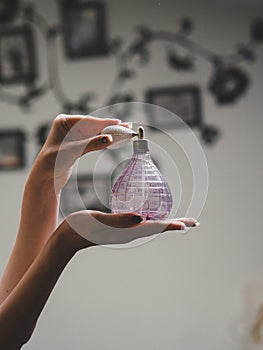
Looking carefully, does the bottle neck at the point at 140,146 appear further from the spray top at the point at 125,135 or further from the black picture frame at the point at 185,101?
the black picture frame at the point at 185,101

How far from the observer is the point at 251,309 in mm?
1569

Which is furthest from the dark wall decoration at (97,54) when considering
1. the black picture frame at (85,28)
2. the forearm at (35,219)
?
the forearm at (35,219)

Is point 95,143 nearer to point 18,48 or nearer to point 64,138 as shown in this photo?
point 64,138

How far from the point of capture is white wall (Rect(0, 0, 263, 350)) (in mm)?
1595

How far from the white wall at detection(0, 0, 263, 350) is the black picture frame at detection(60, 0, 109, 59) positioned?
0.12ft

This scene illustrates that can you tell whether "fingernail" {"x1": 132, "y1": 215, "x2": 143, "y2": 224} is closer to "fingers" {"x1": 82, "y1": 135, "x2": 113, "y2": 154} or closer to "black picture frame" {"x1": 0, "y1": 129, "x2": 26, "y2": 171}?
"fingers" {"x1": 82, "y1": 135, "x2": 113, "y2": 154}

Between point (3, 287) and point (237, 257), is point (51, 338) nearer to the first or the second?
point (237, 257)

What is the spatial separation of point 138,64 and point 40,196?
106 centimetres

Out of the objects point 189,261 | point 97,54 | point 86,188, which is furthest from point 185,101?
point 86,188

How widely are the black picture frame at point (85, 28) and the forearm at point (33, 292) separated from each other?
46.1 inches

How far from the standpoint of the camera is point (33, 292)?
555 mm

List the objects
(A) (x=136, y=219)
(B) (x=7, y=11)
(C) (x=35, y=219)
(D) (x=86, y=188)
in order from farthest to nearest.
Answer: (B) (x=7, y=11), (D) (x=86, y=188), (C) (x=35, y=219), (A) (x=136, y=219)

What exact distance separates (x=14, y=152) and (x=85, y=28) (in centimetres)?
39

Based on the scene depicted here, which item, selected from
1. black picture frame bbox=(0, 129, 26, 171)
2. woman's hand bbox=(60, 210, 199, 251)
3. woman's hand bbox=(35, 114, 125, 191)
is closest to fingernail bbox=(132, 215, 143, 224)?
woman's hand bbox=(60, 210, 199, 251)
